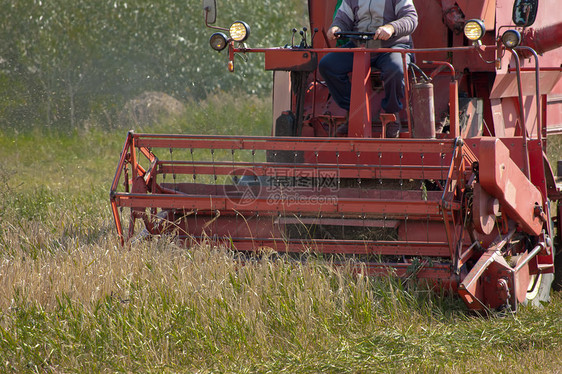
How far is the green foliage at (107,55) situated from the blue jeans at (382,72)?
33.9 feet

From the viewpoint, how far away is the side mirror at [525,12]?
495cm

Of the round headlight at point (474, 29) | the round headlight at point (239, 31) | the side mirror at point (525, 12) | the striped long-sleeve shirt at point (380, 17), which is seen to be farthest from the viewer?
the striped long-sleeve shirt at point (380, 17)

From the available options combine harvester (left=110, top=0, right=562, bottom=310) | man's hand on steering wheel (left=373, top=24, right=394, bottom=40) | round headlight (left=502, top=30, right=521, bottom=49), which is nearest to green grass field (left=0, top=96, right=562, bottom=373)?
combine harvester (left=110, top=0, right=562, bottom=310)

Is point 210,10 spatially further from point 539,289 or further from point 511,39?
point 539,289

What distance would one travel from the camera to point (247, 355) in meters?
3.90

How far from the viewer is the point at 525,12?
4984 mm

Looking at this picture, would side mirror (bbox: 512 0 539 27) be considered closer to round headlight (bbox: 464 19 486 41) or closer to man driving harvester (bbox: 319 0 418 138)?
round headlight (bbox: 464 19 486 41)

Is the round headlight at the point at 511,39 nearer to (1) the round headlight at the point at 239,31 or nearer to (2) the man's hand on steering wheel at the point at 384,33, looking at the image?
(2) the man's hand on steering wheel at the point at 384,33

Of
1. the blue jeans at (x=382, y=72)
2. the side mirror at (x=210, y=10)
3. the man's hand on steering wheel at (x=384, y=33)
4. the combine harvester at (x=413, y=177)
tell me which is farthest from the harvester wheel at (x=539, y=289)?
the side mirror at (x=210, y=10)

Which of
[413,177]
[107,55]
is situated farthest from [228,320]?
[107,55]

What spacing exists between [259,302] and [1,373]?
1442 millimetres

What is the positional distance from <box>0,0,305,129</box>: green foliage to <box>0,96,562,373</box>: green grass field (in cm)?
1121

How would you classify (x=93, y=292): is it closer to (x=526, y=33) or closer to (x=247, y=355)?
(x=247, y=355)

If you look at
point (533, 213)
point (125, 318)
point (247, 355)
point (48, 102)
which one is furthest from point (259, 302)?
point (48, 102)
